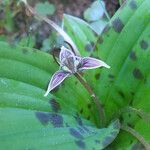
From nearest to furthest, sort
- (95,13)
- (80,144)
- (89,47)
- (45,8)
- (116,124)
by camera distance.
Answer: (80,144) < (116,124) < (89,47) < (95,13) < (45,8)

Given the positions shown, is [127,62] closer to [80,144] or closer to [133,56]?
[133,56]

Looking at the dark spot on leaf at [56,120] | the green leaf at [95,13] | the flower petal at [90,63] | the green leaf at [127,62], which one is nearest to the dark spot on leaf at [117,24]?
the green leaf at [127,62]

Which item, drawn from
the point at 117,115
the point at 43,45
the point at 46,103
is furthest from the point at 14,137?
the point at 43,45

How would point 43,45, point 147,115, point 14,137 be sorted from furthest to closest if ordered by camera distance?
point 43,45 < point 147,115 < point 14,137

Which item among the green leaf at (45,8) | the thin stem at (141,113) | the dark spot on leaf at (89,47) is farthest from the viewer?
the green leaf at (45,8)

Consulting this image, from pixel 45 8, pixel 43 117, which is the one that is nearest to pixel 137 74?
pixel 43 117

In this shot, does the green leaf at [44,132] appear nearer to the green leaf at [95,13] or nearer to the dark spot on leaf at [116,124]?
the dark spot on leaf at [116,124]

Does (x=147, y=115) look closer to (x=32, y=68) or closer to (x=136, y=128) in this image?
(x=136, y=128)
